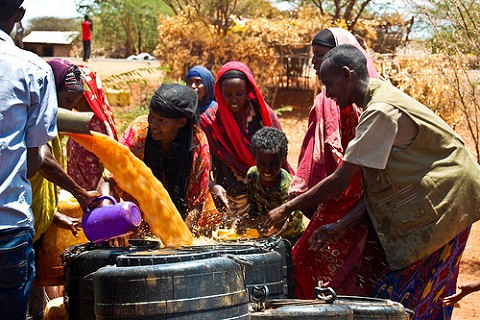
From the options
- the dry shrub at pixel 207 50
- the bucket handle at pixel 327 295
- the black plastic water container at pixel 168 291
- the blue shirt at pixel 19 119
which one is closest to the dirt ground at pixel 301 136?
the dry shrub at pixel 207 50

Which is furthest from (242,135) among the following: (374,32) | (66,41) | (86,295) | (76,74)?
(66,41)

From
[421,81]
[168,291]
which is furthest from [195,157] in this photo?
[421,81]

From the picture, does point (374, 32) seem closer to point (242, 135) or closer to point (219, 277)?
point (242, 135)

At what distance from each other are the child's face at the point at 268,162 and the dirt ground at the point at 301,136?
2268 mm

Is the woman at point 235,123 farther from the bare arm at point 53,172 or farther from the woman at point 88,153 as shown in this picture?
the bare arm at point 53,172

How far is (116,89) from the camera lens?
18188 mm

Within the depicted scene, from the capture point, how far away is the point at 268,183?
560 centimetres

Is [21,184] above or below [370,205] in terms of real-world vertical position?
above

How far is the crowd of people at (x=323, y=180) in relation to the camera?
3.65m

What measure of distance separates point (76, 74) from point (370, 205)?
2167 mm

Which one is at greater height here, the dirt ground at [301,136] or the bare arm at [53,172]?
the bare arm at [53,172]

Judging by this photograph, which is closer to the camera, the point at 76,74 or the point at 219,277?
the point at 219,277

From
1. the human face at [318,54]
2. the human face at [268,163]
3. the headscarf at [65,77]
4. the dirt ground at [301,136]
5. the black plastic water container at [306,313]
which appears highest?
the human face at [318,54]

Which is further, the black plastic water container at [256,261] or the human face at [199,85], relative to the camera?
the human face at [199,85]
